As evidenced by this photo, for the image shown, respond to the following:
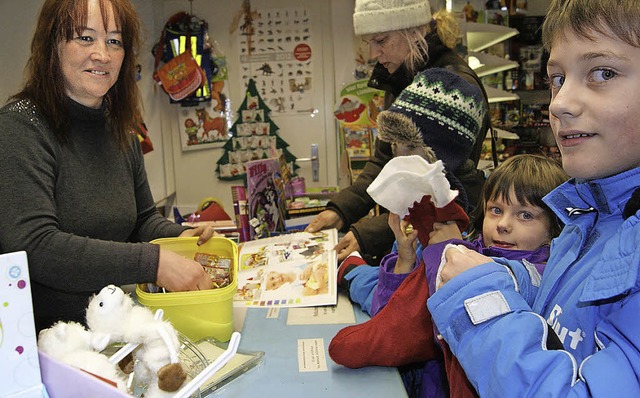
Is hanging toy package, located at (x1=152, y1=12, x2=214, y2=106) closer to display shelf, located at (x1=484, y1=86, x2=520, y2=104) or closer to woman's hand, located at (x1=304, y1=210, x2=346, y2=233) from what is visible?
display shelf, located at (x1=484, y1=86, x2=520, y2=104)

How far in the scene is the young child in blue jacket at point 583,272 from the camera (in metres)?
0.59

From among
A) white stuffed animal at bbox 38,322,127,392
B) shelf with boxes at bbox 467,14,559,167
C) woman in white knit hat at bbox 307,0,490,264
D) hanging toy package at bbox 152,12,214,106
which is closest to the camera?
white stuffed animal at bbox 38,322,127,392

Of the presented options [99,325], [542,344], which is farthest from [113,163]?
[542,344]

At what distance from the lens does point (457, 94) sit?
120 cm

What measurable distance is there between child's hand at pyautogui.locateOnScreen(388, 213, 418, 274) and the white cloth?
5.1 inches

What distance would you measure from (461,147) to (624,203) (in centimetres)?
54

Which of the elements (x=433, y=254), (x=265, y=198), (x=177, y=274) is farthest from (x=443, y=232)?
(x=265, y=198)

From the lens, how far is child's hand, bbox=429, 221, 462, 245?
1.04 meters

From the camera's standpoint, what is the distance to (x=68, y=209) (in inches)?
47.7

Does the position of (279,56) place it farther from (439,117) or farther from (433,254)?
(433,254)

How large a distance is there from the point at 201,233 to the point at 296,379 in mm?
550

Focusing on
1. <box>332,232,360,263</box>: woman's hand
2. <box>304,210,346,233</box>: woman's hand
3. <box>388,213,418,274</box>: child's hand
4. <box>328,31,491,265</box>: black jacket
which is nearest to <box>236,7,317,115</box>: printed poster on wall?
<box>328,31,491,265</box>: black jacket

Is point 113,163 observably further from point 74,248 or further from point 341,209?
point 341,209

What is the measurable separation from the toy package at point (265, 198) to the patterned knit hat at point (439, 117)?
71 centimetres
